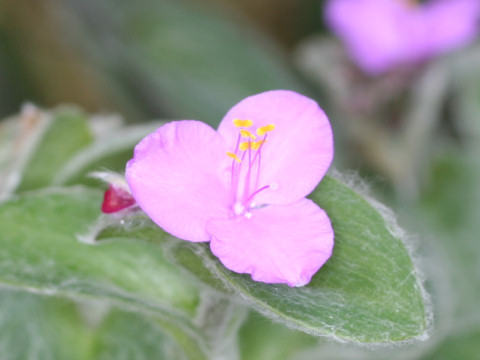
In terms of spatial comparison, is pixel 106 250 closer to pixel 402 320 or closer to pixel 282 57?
pixel 402 320

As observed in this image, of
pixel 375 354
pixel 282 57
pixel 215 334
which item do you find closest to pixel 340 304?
pixel 215 334

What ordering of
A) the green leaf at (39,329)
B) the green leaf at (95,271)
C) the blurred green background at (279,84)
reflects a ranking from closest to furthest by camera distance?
1. the green leaf at (95,271)
2. the green leaf at (39,329)
3. the blurred green background at (279,84)

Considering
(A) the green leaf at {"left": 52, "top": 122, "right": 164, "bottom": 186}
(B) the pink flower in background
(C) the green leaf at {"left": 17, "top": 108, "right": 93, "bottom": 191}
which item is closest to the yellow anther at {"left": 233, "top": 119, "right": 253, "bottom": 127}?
(A) the green leaf at {"left": 52, "top": 122, "right": 164, "bottom": 186}

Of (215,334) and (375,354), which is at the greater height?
(215,334)

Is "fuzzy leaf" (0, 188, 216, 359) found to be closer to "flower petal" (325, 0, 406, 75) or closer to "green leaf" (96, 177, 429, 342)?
"green leaf" (96, 177, 429, 342)

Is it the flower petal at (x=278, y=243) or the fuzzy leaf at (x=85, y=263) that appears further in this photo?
the fuzzy leaf at (x=85, y=263)

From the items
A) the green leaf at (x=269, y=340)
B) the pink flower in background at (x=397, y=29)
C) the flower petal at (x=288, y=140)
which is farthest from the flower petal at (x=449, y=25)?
the flower petal at (x=288, y=140)

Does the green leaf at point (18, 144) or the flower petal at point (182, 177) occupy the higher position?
the flower petal at point (182, 177)

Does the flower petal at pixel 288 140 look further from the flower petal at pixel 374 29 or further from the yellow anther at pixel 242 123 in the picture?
the flower petal at pixel 374 29
